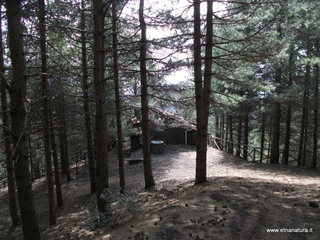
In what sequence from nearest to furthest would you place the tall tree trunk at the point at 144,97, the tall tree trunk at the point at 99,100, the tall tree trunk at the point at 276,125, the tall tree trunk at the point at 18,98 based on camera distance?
the tall tree trunk at the point at 18,98, the tall tree trunk at the point at 99,100, the tall tree trunk at the point at 144,97, the tall tree trunk at the point at 276,125

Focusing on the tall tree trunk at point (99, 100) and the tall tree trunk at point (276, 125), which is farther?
the tall tree trunk at point (276, 125)

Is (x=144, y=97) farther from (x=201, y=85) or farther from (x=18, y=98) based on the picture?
(x=18, y=98)

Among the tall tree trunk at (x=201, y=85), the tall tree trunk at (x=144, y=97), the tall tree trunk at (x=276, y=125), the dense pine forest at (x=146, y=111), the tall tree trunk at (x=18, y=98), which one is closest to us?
the tall tree trunk at (x=18, y=98)

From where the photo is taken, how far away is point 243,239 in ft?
13.2

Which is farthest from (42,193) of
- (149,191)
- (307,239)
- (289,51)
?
(289,51)

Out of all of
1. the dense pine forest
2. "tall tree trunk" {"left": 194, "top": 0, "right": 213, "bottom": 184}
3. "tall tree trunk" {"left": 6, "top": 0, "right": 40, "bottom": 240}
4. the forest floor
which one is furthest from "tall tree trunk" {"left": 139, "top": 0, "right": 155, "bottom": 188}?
"tall tree trunk" {"left": 6, "top": 0, "right": 40, "bottom": 240}

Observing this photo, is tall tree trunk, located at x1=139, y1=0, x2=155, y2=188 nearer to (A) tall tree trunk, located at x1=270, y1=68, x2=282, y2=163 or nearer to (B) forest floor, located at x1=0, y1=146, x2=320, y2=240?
(B) forest floor, located at x1=0, y1=146, x2=320, y2=240

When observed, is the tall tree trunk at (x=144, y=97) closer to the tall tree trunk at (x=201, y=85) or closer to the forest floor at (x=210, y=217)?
the forest floor at (x=210, y=217)

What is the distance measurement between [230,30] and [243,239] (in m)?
7.93

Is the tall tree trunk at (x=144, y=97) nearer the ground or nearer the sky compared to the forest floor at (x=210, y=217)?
nearer the sky

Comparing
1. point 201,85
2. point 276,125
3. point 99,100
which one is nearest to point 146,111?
→ point 201,85

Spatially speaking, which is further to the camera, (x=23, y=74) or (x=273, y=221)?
(x=273, y=221)

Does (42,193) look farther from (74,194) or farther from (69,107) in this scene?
(69,107)

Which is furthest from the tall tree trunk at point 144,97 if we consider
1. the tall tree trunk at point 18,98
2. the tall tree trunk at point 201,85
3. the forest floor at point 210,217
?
the tall tree trunk at point 18,98
